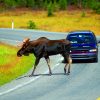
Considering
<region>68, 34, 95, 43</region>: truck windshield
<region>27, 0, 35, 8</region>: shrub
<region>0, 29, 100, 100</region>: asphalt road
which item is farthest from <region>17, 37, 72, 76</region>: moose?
<region>27, 0, 35, 8</region>: shrub

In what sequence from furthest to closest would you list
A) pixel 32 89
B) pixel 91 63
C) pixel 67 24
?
pixel 67 24
pixel 91 63
pixel 32 89

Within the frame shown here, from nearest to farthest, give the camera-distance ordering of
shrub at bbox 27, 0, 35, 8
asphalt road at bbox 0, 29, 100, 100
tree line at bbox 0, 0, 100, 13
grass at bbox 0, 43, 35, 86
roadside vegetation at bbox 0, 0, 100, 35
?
asphalt road at bbox 0, 29, 100, 100, grass at bbox 0, 43, 35, 86, roadside vegetation at bbox 0, 0, 100, 35, tree line at bbox 0, 0, 100, 13, shrub at bbox 27, 0, 35, 8

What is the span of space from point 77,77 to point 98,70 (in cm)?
283

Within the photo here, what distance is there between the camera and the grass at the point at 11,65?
24.0 m

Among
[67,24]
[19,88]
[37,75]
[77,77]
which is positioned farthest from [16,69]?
[67,24]

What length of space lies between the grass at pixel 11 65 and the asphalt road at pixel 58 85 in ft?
2.08

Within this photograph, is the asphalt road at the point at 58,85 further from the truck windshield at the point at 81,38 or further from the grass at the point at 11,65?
the truck windshield at the point at 81,38

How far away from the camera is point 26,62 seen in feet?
98.6

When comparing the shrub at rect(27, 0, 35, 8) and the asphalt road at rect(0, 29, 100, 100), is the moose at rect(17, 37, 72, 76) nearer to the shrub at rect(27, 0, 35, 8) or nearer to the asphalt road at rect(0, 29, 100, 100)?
the asphalt road at rect(0, 29, 100, 100)

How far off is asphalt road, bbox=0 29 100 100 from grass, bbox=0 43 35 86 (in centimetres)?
63

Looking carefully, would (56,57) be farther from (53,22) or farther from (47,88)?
(53,22)

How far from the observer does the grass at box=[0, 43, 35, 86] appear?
78.6 ft

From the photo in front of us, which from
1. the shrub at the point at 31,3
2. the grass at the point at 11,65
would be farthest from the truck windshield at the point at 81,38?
the shrub at the point at 31,3

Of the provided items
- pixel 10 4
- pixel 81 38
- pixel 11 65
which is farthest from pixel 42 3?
pixel 11 65
